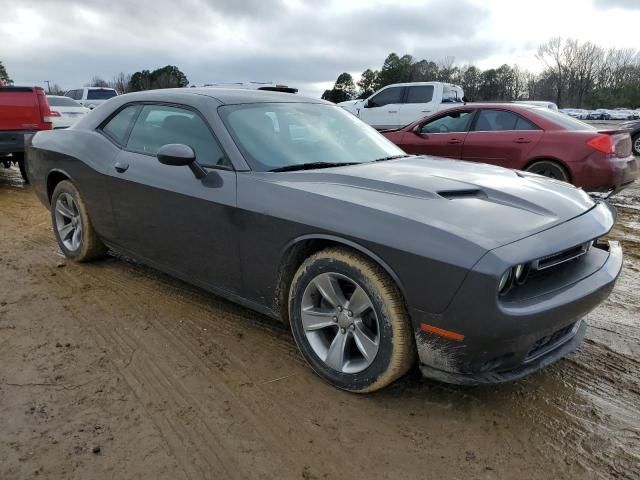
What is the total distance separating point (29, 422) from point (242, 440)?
3.39 ft

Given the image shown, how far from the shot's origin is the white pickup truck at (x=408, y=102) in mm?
12984

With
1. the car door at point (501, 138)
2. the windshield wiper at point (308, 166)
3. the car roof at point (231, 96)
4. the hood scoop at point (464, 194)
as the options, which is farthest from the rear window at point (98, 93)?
the hood scoop at point (464, 194)

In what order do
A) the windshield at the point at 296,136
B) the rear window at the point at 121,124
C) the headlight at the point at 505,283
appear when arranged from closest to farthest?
the headlight at the point at 505,283 → the windshield at the point at 296,136 → the rear window at the point at 121,124

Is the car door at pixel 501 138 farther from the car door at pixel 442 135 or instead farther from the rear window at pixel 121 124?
the rear window at pixel 121 124

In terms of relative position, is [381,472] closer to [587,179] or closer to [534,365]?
[534,365]

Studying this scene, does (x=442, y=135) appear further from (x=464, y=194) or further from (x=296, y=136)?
(x=464, y=194)

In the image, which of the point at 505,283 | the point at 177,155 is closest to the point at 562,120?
the point at 505,283

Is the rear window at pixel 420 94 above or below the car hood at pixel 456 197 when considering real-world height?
above

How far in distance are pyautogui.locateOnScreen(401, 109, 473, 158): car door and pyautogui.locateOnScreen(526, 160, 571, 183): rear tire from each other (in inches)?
44.7

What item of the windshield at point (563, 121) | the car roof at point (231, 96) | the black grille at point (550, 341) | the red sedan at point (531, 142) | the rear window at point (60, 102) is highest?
the rear window at point (60, 102)

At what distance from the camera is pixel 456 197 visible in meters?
2.47

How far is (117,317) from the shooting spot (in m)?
3.35

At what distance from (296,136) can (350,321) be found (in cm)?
136

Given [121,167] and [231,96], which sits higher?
[231,96]
